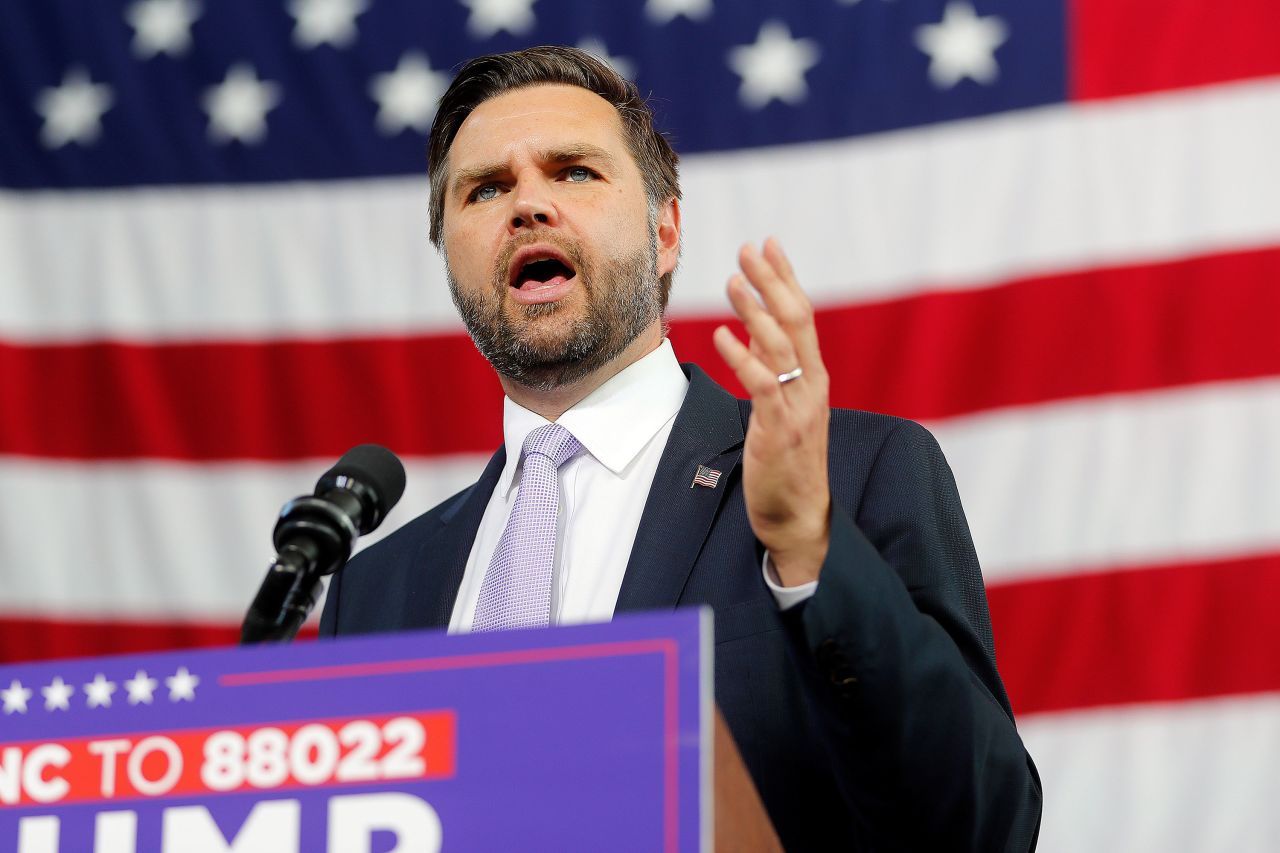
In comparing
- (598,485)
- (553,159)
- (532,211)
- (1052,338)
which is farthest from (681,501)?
(1052,338)

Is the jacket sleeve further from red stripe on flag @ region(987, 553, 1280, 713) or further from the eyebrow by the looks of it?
red stripe on flag @ region(987, 553, 1280, 713)

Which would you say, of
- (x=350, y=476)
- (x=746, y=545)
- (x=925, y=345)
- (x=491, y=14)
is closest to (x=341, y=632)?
(x=746, y=545)

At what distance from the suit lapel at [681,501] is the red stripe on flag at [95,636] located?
147 centimetres

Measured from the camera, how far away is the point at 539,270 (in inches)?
69.8

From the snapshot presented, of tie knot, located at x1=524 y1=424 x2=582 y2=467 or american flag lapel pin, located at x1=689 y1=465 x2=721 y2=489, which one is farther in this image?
tie knot, located at x1=524 y1=424 x2=582 y2=467

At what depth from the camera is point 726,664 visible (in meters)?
1.31

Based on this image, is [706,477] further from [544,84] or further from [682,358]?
[682,358]

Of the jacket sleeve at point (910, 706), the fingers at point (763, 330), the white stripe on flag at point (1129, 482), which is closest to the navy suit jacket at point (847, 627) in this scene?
the jacket sleeve at point (910, 706)

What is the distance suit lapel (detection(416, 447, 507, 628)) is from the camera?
159 cm

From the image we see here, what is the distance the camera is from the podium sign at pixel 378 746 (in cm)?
74

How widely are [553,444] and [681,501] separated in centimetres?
22

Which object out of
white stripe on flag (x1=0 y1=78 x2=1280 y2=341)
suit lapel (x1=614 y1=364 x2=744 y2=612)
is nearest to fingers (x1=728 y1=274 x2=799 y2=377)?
suit lapel (x1=614 y1=364 x2=744 y2=612)

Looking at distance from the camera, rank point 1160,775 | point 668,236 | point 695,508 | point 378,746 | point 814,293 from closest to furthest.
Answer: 1. point 378,746
2. point 695,508
3. point 668,236
4. point 1160,775
5. point 814,293

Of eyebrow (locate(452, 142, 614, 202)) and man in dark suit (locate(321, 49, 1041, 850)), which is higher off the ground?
eyebrow (locate(452, 142, 614, 202))
